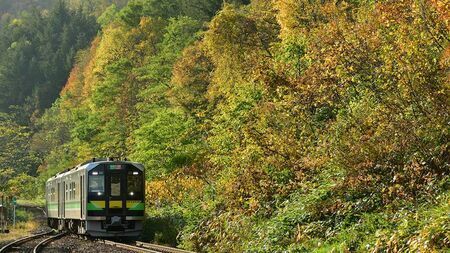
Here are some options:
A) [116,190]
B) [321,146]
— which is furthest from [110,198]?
[321,146]

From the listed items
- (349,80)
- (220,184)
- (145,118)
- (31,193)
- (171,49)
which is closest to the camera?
(349,80)

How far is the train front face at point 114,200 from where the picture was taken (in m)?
22.5

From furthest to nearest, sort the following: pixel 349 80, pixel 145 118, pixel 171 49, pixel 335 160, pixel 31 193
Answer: pixel 31 193 < pixel 171 49 < pixel 145 118 < pixel 349 80 < pixel 335 160

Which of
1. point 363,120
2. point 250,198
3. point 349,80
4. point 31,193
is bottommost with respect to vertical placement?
point 31,193

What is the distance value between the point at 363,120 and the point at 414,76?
193 centimetres

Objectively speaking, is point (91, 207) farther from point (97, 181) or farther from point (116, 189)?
point (116, 189)

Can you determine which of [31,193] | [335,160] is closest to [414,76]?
[335,160]

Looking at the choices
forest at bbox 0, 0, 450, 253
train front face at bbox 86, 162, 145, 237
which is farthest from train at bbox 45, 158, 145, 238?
forest at bbox 0, 0, 450, 253

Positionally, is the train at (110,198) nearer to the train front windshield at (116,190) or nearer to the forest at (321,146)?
the train front windshield at (116,190)

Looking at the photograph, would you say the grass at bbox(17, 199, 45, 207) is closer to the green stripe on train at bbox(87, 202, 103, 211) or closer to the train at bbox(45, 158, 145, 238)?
the train at bbox(45, 158, 145, 238)

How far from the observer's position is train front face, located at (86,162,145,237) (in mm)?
22547

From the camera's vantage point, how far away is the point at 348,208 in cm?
1234

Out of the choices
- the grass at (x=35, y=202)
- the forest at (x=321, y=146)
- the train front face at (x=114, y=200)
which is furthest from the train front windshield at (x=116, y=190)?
the grass at (x=35, y=202)

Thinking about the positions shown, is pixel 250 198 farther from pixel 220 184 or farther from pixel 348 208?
pixel 348 208
